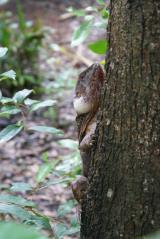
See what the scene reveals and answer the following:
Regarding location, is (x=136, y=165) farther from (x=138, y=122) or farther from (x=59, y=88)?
(x=59, y=88)

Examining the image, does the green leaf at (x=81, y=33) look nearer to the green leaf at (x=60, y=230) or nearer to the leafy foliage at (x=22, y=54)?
the green leaf at (x=60, y=230)

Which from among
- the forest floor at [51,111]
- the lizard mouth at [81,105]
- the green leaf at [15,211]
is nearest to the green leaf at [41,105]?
the lizard mouth at [81,105]

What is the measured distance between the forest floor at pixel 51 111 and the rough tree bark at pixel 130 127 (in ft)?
5.36

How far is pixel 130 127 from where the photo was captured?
75.1 inches

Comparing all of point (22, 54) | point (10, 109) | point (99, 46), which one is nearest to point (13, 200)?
point (10, 109)

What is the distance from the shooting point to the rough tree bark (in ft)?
5.93

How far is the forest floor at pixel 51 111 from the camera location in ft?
16.6

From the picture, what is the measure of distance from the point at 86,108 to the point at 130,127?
0.63 m

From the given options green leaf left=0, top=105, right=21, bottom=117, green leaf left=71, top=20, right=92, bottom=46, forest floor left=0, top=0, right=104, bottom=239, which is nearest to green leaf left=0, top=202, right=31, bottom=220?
green leaf left=0, top=105, right=21, bottom=117

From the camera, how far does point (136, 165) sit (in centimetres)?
191

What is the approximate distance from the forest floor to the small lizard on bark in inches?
47.5

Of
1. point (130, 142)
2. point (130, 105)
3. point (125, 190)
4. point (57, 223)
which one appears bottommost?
point (57, 223)

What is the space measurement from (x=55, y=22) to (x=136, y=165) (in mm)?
7390

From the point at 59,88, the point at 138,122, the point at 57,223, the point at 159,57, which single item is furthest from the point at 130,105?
the point at 59,88
